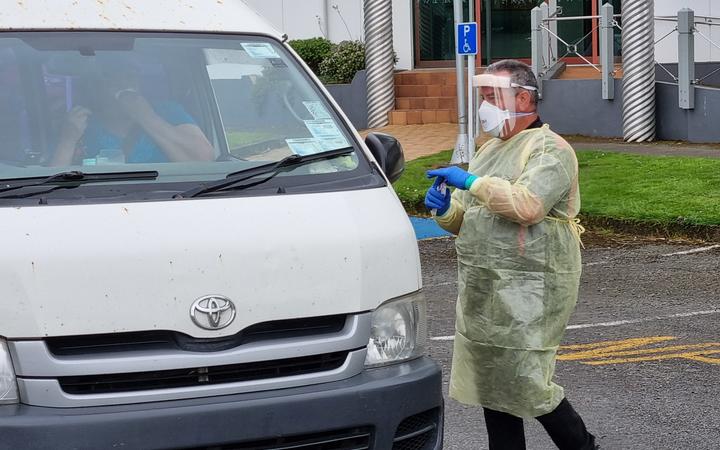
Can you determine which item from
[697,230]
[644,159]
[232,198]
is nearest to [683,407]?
[232,198]

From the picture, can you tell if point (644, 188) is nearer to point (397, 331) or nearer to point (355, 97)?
point (397, 331)

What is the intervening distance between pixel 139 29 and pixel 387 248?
1.50m

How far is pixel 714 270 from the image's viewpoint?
10289 mm

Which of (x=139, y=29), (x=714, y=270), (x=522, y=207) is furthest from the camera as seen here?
(x=714, y=270)

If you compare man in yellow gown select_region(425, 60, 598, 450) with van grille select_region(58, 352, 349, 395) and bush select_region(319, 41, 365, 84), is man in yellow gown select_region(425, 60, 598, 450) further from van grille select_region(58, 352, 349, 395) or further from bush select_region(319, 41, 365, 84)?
bush select_region(319, 41, 365, 84)

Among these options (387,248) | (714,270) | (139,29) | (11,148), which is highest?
(139,29)

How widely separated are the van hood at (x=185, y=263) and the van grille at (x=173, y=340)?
0.03m

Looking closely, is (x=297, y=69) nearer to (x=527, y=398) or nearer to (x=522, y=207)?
(x=522, y=207)

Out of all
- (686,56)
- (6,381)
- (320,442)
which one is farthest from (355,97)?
(6,381)

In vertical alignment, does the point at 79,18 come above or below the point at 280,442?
above

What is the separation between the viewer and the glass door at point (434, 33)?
83.7 feet

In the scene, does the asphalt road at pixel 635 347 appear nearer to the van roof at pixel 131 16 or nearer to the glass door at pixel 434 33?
the van roof at pixel 131 16

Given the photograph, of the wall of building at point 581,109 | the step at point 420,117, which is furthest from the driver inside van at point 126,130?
the step at point 420,117

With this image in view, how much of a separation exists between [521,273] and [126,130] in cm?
162
